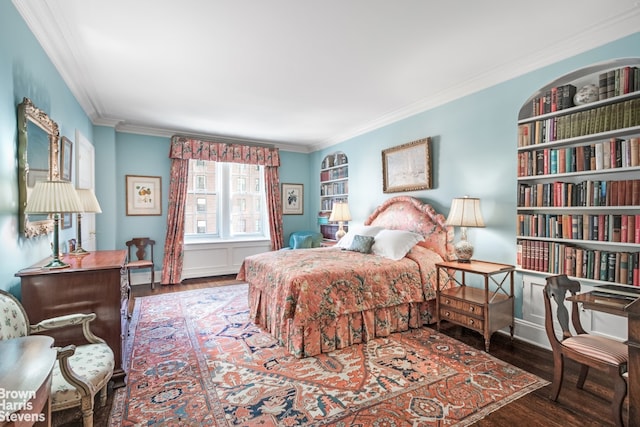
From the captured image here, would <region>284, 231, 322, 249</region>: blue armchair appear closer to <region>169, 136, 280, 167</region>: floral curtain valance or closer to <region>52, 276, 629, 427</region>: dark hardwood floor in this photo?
<region>169, 136, 280, 167</region>: floral curtain valance

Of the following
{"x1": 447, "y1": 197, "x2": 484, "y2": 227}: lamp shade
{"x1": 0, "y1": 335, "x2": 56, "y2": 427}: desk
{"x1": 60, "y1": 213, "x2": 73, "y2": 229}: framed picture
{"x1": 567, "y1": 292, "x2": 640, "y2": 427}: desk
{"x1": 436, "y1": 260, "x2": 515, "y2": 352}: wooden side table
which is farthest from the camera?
{"x1": 447, "y1": 197, "x2": 484, "y2": 227}: lamp shade

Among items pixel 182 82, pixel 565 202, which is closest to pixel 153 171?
pixel 182 82

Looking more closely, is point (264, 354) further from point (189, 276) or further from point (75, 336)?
point (189, 276)

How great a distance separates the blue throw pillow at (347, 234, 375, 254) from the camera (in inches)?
149

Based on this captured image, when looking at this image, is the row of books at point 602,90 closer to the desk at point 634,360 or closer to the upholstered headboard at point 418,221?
the upholstered headboard at point 418,221

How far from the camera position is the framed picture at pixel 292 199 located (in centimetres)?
649

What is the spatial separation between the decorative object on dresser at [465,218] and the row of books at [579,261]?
440 millimetres

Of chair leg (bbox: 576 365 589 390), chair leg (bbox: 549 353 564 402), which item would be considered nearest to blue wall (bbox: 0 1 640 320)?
chair leg (bbox: 576 365 589 390)

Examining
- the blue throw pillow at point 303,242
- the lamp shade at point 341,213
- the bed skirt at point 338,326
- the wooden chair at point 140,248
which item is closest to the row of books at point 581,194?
the bed skirt at point 338,326

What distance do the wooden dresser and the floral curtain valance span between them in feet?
11.3

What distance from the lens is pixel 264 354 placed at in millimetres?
2697

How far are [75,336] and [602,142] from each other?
4155mm

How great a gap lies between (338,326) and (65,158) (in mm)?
2997

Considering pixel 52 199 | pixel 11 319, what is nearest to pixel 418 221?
pixel 52 199
